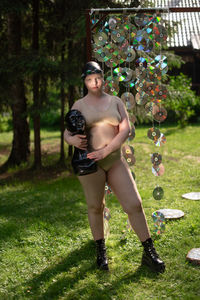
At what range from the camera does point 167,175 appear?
762 centimetres

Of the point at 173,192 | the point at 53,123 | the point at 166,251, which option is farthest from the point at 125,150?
the point at 53,123

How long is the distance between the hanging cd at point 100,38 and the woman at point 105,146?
22.2 inches

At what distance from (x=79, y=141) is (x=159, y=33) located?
1.38 meters

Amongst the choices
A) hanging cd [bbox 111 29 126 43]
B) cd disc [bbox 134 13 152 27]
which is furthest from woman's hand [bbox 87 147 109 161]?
cd disc [bbox 134 13 152 27]

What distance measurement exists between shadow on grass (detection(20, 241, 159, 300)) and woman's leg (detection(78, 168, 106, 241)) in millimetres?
349

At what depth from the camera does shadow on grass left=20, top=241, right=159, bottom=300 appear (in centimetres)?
330

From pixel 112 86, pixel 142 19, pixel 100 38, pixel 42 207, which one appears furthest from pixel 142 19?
pixel 42 207

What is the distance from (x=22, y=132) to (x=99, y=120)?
21.3 ft

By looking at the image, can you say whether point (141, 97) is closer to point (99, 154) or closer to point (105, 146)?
point (105, 146)

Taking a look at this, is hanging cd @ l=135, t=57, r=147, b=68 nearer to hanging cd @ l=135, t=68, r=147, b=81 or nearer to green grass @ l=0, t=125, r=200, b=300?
hanging cd @ l=135, t=68, r=147, b=81

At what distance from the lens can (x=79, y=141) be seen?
10.7 ft

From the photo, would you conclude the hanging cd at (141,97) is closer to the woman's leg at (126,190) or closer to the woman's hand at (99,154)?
the woman's leg at (126,190)

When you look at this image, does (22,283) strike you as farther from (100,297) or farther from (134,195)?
(134,195)

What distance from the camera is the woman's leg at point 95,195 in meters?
3.43
